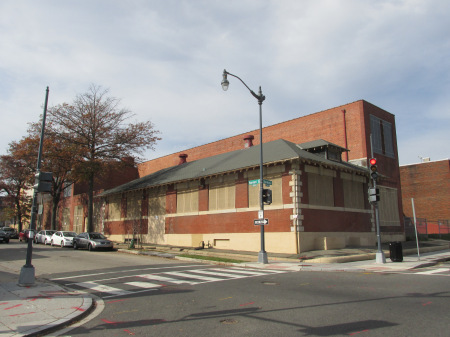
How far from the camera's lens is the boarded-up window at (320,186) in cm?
2364

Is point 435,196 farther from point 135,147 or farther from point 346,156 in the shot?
point 135,147

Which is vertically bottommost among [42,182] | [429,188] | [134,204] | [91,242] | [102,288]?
[102,288]

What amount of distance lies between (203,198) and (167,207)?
524 cm

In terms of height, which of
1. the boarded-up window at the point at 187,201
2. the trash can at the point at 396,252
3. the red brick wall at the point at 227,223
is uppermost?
the boarded-up window at the point at 187,201

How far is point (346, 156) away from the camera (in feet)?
111

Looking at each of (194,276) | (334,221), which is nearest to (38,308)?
(194,276)

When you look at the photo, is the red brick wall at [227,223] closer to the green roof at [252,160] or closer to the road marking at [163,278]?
the green roof at [252,160]

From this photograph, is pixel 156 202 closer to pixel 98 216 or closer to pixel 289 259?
pixel 98 216

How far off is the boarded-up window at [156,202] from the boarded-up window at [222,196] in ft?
22.2

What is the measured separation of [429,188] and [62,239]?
4454 cm

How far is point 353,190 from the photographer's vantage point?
2744 centimetres

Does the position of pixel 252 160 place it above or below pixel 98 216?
above

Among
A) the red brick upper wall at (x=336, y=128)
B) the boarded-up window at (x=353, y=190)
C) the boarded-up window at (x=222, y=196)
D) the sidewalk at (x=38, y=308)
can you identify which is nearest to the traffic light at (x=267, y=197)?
the boarded-up window at (x=222, y=196)

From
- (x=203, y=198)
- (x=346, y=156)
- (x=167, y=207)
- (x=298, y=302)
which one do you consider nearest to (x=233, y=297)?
(x=298, y=302)
